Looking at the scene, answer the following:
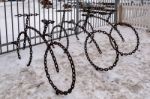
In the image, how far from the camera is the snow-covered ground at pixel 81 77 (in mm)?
4408

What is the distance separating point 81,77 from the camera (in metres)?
5.20

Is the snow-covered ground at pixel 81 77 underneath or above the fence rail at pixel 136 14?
underneath

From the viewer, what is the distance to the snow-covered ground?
14.5 ft

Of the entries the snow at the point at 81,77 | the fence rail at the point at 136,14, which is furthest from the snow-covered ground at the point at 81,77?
the fence rail at the point at 136,14

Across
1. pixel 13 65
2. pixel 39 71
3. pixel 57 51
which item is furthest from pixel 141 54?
pixel 13 65

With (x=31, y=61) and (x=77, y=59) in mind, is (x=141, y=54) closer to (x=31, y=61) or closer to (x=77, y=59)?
(x=77, y=59)

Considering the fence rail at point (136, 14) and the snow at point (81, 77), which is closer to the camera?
the snow at point (81, 77)

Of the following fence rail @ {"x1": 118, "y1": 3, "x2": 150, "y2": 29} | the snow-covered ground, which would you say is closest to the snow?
the snow-covered ground

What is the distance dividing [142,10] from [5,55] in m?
6.13

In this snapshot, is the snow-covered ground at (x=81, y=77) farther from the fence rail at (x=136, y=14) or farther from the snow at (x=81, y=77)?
the fence rail at (x=136, y=14)

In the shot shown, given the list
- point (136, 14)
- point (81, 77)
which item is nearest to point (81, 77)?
point (81, 77)

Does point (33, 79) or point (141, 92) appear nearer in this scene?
point (141, 92)

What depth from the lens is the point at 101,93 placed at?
4.44 m

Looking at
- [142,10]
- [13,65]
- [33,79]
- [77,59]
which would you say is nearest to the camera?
[33,79]
